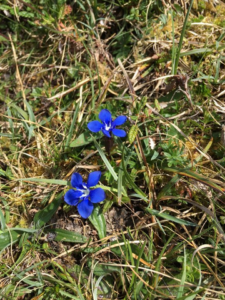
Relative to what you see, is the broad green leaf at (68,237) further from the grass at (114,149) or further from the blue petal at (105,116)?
the blue petal at (105,116)

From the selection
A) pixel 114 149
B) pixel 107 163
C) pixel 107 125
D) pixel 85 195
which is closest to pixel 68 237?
→ pixel 85 195

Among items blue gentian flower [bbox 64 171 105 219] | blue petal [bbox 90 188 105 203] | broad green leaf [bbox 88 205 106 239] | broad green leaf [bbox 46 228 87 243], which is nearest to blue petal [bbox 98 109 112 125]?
blue gentian flower [bbox 64 171 105 219]

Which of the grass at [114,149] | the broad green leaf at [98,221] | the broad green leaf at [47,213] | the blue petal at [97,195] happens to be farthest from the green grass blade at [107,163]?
the broad green leaf at [47,213]

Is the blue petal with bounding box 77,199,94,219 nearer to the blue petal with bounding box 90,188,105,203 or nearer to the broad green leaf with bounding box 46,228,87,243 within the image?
the blue petal with bounding box 90,188,105,203

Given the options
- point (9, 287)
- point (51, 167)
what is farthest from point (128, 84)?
point (9, 287)

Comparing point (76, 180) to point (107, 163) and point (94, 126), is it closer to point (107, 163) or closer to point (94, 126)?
point (107, 163)

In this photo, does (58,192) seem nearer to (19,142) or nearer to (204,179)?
(19,142)
